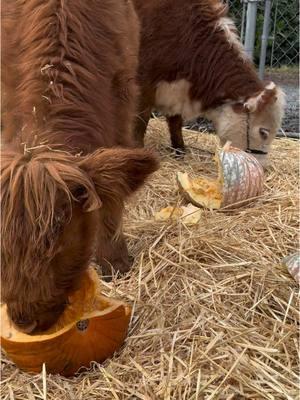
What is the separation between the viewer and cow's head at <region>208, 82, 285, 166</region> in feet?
16.1

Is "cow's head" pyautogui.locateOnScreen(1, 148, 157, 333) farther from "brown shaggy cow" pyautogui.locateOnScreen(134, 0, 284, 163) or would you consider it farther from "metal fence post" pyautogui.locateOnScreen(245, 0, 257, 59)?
"metal fence post" pyautogui.locateOnScreen(245, 0, 257, 59)

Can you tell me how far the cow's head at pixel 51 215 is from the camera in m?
2.02

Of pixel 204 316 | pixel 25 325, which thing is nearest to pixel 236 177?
pixel 204 316

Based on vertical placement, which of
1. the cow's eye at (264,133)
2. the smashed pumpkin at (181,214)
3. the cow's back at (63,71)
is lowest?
the smashed pumpkin at (181,214)

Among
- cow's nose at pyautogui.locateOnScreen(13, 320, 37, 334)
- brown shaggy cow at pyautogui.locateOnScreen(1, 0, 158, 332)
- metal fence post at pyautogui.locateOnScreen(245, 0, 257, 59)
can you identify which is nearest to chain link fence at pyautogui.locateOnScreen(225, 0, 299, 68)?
metal fence post at pyautogui.locateOnScreen(245, 0, 257, 59)

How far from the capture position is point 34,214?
6.64 feet

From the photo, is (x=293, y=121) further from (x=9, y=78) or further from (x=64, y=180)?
(x=64, y=180)

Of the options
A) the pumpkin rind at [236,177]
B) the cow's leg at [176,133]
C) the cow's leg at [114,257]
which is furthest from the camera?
the cow's leg at [176,133]

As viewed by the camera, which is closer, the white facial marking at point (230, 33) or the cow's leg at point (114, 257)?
the cow's leg at point (114, 257)

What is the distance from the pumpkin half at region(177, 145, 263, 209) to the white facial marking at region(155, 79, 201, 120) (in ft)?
3.28

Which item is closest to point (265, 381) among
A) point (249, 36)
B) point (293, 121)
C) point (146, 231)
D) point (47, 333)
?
point (47, 333)

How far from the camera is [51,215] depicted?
80.2 inches

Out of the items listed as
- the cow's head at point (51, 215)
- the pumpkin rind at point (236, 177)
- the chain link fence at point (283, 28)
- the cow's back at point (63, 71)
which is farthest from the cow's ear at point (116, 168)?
the chain link fence at point (283, 28)

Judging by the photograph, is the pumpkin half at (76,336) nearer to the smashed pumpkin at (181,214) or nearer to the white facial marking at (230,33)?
the smashed pumpkin at (181,214)
